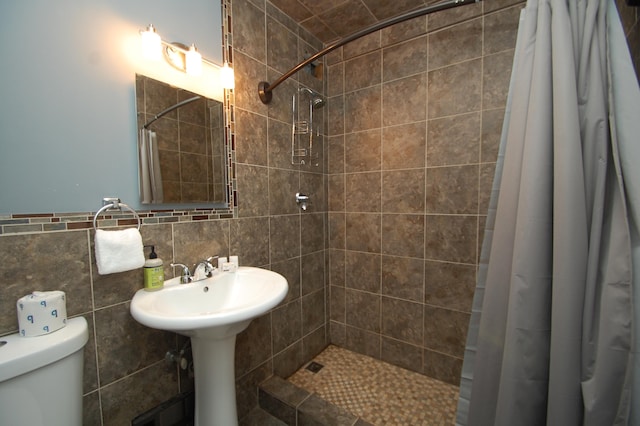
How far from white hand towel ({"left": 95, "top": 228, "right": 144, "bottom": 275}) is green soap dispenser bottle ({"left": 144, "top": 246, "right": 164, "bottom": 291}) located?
0.08m

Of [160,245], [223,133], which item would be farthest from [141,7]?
[160,245]

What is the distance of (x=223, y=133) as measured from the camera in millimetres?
1376

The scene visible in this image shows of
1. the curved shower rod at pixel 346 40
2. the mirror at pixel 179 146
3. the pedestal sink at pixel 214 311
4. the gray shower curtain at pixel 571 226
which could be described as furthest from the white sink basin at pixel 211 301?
the curved shower rod at pixel 346 40

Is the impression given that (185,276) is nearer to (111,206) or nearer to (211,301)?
(211,301)

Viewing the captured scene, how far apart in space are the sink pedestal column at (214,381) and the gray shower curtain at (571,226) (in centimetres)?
97

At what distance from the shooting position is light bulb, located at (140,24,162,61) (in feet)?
3.42

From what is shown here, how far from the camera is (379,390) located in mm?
1681

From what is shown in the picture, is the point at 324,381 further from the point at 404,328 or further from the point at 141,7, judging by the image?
the point at 141,7

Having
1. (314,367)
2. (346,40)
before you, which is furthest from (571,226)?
(314,367)

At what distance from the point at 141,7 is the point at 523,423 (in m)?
1.98

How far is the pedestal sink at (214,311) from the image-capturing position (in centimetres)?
96

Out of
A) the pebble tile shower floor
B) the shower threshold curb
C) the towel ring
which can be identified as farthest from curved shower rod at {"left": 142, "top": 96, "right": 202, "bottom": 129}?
the pebble tile shower floor

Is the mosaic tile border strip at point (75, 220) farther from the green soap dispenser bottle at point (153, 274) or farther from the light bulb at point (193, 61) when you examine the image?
the light bulb at point (193, 61)

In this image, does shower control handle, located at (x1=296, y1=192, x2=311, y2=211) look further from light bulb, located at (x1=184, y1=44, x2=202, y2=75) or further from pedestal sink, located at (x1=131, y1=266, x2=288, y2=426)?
light bulb, located at (x1=184, y1=44, x2=202, y2=75)
